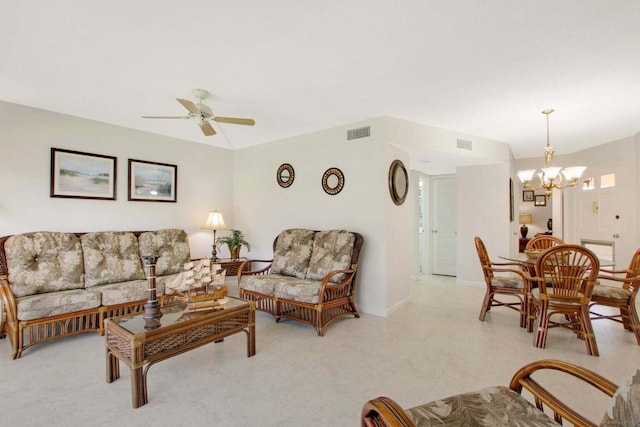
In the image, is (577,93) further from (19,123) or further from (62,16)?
(19,123)

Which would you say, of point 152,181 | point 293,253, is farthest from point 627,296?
point 152,181

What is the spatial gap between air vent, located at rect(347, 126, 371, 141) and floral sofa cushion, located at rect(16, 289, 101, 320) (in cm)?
341

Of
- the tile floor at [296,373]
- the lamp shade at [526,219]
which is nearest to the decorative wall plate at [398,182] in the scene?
the tile floor at [296,373]

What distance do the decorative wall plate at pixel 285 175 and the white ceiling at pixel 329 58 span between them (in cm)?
96

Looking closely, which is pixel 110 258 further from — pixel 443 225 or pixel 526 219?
pixel 526 219

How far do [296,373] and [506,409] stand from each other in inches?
60.1

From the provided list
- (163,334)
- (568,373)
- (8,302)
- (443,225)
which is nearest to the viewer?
(568,373)

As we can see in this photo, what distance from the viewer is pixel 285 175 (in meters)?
4.81

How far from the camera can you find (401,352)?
108 inches

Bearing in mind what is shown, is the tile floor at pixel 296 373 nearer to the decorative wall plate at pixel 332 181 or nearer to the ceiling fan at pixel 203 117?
the decorative wall plate at pixel 332 181

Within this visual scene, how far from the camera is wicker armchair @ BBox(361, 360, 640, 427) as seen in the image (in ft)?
3.30

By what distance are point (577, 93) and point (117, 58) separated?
4327 mm

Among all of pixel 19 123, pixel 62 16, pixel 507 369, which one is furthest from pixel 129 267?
pixel 507 369

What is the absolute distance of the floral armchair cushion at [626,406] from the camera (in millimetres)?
890
